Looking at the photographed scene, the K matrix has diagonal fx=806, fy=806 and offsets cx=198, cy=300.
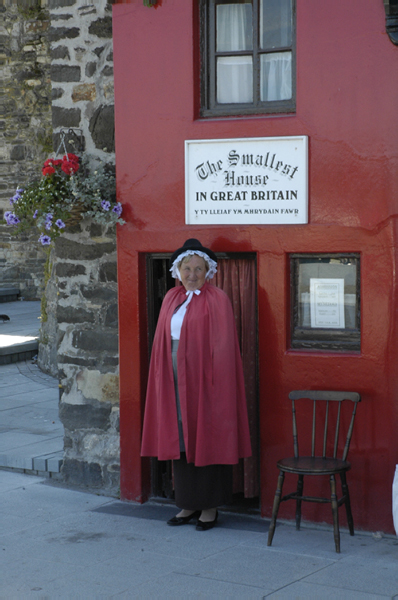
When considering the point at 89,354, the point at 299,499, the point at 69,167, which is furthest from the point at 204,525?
the point at 69,167

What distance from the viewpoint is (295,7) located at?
5508mm

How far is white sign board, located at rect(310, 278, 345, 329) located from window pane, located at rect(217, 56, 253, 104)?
1.43m

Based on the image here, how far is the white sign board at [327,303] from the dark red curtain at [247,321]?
0.46 metres

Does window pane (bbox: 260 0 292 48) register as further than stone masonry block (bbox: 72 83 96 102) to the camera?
No

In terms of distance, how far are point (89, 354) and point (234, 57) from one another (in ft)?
8.35

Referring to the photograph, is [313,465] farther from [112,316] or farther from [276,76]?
[276,76]

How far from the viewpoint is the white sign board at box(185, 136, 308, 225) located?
549cm

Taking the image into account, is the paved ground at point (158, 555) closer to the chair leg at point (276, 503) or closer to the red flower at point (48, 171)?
the chair leg at point (276, 503)

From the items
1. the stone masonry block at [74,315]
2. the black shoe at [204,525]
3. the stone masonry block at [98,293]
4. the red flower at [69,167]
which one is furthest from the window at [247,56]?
the black shoe at [204,525]

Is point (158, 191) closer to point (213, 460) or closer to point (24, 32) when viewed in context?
point (213, 460)

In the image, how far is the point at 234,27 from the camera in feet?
18.9

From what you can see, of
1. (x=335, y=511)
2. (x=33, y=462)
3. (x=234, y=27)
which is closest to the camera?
(x=335, y=511)

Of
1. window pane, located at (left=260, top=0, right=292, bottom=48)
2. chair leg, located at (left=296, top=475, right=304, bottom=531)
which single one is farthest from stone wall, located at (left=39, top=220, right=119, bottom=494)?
window pane, located at (left=260, top=0, right=292, bottom=48)

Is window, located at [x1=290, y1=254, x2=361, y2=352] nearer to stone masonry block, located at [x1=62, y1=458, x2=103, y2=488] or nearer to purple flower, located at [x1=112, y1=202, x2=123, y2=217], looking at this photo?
purple flower, located at [x1=112, y1=202, x2=123, y2=217]
